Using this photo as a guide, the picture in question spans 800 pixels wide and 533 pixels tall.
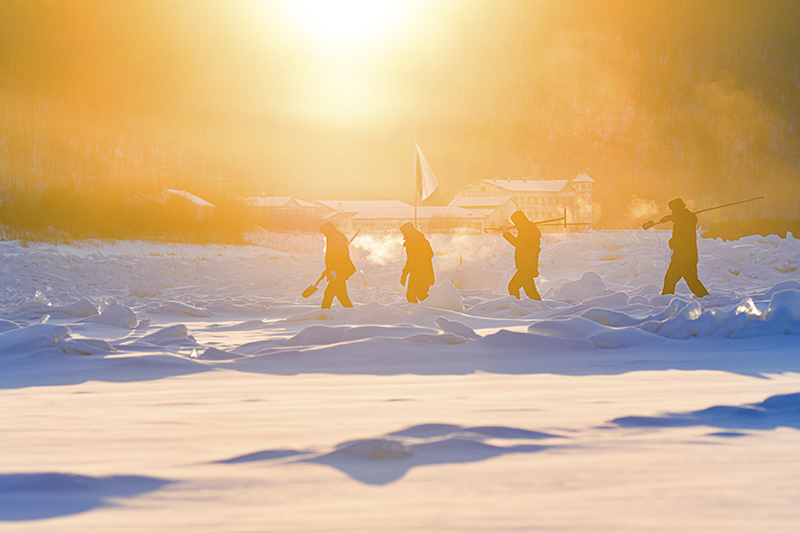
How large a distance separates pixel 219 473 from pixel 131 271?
60.8ft

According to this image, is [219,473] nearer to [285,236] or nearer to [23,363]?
[23,363]

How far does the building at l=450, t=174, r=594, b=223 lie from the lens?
83062 mm

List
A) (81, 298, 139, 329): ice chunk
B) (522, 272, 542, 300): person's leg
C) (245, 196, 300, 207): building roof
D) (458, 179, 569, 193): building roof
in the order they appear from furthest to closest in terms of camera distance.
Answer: (458, 179, 569, 193): building roof
(245, 196, 300, 207): building roof
(522, 272, 542, 300): person's leg
(81, 298, 139, 329): ice chunk

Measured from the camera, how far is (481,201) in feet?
255

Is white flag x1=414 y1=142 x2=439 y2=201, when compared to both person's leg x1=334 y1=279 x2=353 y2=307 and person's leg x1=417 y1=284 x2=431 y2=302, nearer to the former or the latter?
person's leg x1=417 y1=284 x2=431 y2=302

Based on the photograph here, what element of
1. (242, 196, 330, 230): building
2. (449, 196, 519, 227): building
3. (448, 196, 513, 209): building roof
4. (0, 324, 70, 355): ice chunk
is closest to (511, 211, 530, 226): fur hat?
(0, 324, 70, 355): ice chunk

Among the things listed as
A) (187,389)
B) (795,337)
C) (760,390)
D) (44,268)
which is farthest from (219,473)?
(44,268)

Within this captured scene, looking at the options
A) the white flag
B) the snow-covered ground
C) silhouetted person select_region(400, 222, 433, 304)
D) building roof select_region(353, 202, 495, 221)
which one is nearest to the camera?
the snow-covered ground

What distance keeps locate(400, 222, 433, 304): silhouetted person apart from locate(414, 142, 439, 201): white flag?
6.56 m

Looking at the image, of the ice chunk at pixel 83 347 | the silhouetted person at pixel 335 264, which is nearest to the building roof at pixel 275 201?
the silhouetted person at pixel 335 264

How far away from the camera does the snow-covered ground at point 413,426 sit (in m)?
1.72

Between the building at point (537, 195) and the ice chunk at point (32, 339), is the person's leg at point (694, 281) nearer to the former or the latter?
the ice chunk at point (32, 339)

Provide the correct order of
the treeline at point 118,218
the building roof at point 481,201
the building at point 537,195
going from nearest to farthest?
1. the treeline at point 118,218
2. the building roof at point 481,201
3. the building at point 537,195

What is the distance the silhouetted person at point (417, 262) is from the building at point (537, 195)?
7084 cm
